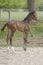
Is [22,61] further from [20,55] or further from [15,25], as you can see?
[15,25]

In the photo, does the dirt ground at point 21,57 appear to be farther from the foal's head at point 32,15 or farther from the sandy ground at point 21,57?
the foal's head at point 32,15

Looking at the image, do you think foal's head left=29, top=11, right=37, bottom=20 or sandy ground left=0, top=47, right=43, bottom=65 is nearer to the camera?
sandy ground left=0, top=47, right=43, bottom=65

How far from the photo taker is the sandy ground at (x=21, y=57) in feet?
28.5

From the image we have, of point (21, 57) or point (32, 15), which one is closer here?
point (21, 57)

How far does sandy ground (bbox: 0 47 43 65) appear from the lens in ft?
28.5

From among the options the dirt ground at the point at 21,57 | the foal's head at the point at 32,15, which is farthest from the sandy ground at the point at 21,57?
the foal's head at the point at 32,15

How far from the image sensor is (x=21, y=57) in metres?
9.58

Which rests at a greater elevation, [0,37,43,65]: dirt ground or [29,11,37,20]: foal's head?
[29,11,37,20]: foal's head

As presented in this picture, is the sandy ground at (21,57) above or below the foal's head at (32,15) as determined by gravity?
below

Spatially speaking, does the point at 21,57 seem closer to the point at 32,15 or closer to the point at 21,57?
the point at 21,57

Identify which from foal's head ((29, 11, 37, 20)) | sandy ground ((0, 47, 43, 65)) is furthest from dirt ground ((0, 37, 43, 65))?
foal's head ((29, 11, 37, 20))

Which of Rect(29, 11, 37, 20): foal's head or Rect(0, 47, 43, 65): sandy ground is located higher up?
Rect(29, 11, 37, 20): foal's head

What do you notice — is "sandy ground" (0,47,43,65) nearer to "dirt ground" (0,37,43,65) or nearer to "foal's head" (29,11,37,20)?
"dirt ground" (0,37,43,65)

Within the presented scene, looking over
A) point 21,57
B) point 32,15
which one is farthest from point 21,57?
point 32,15
